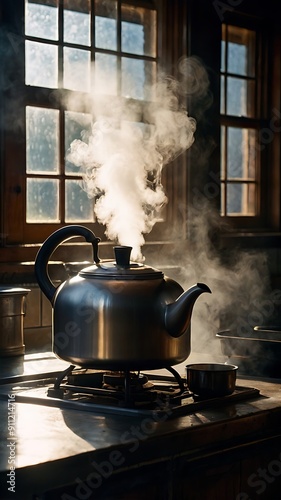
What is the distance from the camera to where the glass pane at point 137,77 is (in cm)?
419

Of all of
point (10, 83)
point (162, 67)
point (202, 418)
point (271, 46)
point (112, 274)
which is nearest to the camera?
point (202, 418)

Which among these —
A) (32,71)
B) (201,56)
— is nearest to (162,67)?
(201,56)

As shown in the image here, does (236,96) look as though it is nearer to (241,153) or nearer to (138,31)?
(241,153)

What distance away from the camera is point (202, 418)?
1.87 m

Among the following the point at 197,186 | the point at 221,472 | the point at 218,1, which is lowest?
the point at 221,472

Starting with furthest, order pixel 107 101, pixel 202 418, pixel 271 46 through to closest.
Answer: pixel 271 46, pixel 107 101, pixel 202 418

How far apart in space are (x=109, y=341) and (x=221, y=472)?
1.28ft

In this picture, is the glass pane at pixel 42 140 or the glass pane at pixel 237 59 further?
the glass pane at pixel 237 59

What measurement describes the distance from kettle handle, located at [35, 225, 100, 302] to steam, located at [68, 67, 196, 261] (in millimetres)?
267

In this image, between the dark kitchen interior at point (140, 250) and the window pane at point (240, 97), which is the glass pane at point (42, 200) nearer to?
the dark kitchen interior at point (140, 250)

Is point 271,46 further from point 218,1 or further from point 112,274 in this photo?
point 112,274

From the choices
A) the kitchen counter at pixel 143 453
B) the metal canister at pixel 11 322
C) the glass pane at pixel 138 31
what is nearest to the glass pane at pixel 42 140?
the glass pane at pixel 138 31

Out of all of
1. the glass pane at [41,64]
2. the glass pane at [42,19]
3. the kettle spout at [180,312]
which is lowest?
the kettle spout at [180,312]

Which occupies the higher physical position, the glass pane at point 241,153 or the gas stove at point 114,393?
the glass pane at point 241,153
